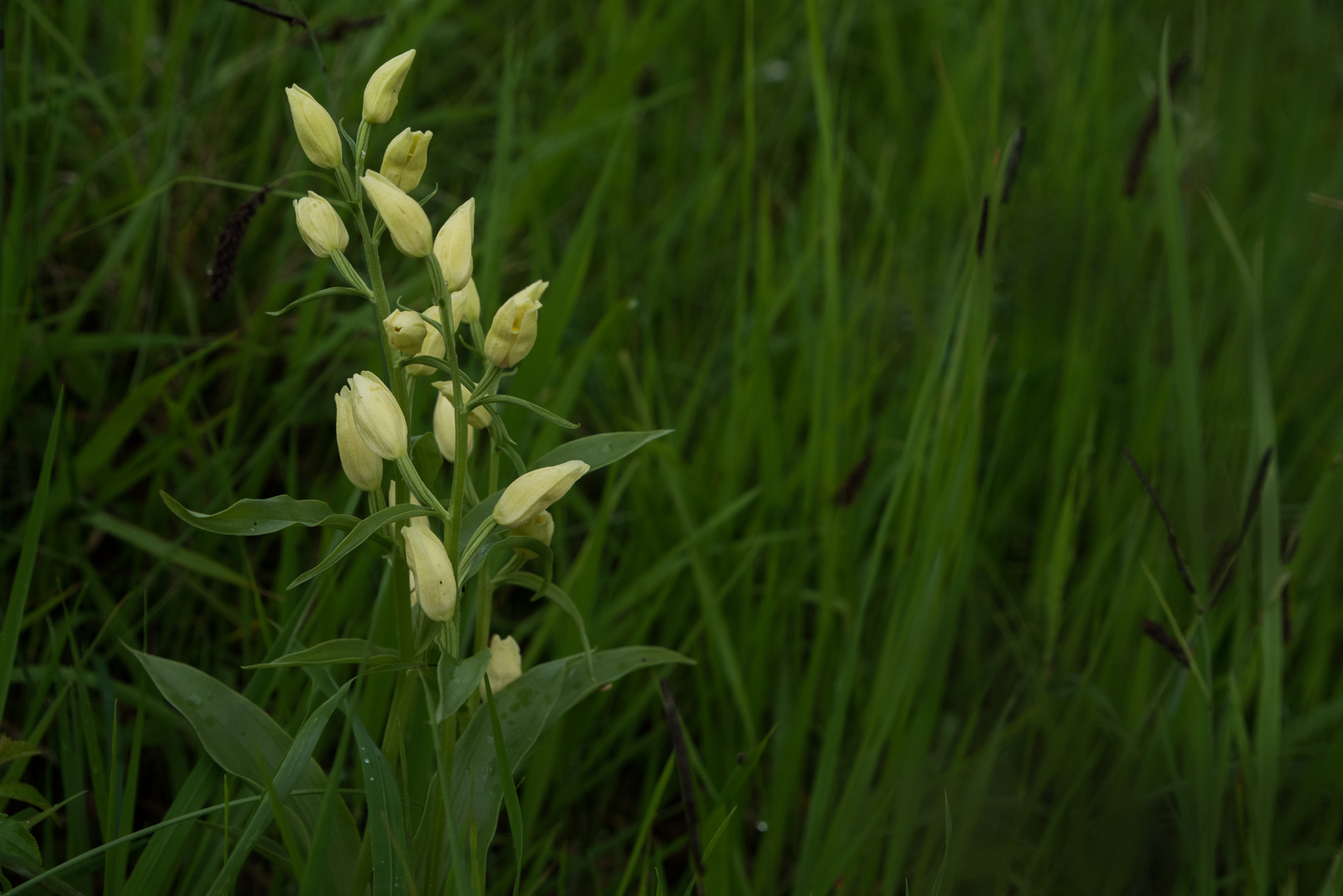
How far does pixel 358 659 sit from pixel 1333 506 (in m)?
1.54

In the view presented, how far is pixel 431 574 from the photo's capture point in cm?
80

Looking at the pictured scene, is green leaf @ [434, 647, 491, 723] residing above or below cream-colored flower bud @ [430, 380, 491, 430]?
below

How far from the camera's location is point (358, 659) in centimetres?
83

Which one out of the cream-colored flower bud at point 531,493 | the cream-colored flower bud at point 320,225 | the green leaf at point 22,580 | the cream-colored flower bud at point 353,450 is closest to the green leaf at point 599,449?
the cream-colored flower bud at point 531,493

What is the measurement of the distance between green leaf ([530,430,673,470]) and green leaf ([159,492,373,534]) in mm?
193

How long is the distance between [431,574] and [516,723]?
0.22 m

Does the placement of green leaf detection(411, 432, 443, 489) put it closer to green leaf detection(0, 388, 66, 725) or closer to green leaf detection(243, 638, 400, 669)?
green leaf detection(243, 638, 400, 669)

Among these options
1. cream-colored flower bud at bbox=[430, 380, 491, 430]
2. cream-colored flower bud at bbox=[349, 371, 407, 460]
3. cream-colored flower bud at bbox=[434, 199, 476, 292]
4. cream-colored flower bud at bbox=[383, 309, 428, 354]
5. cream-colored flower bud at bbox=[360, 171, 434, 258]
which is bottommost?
cream-colored flower bud at bbox=[430, 380, 491, 430]

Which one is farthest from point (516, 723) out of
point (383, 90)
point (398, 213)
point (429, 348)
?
point (383, 90)

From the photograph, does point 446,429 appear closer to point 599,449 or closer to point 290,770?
point 599,449

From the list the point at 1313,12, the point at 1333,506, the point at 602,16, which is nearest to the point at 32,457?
the point at 602,16

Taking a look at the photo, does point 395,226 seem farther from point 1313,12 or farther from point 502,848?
point 1313,12

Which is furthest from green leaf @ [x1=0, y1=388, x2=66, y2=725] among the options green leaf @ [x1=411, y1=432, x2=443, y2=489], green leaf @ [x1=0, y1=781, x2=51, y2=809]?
green leaf @ [x1=411, y1=432, x2=443, y2=489]

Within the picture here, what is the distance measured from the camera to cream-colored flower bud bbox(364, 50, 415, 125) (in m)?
0.90
